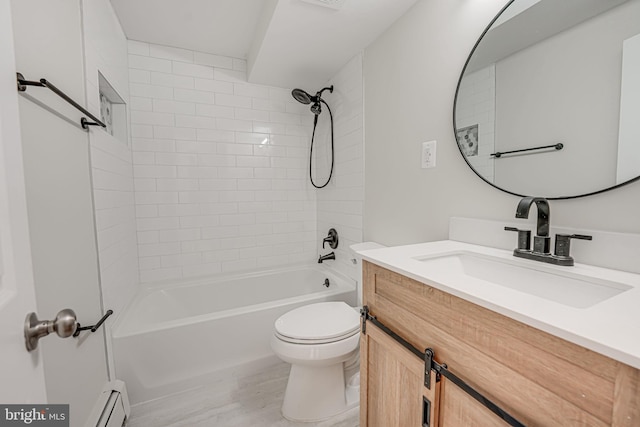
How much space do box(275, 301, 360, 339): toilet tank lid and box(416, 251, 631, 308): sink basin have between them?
62 centimetres

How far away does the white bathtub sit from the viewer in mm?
1454

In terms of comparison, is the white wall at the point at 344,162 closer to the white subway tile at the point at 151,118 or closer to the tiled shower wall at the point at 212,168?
the tiled shower wall at the point at 212,168

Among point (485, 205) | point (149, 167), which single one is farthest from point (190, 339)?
point (485, 205)

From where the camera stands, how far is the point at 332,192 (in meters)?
2.39

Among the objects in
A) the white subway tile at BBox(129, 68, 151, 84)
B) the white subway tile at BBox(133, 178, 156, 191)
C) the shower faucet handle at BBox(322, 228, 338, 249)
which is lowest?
the shower faucet handle at BBox(322, 228, 338, 249)

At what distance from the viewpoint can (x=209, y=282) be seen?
2215 mm

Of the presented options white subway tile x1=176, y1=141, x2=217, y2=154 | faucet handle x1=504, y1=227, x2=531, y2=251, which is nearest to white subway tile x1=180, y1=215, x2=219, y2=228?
white subway tile x1=176, y1=141, x2=217, y2=154

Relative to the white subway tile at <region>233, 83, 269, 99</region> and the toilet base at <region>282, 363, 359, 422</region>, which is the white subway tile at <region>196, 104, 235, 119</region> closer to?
the white subway tile at <region>233, 83, 269, 99</region>

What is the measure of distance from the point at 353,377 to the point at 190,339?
39.6 inches

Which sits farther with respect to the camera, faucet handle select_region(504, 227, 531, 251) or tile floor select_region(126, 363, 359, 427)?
tile floor select_region(126, 363, 359, 427)

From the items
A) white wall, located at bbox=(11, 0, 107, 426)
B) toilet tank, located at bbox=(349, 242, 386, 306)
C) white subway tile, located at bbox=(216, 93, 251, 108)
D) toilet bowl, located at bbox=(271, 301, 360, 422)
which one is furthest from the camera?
white subway tile, located at bbox=(216, 93, 251, 108)

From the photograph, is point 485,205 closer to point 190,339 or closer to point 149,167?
point 190,339

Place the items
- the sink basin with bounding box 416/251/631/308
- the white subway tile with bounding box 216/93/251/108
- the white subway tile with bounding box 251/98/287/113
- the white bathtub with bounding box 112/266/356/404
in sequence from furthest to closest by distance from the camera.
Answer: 1. the white subway tile with bounding box 251/98/287/113
2. the white subway tile with bounding box 216/93/251/108
3. the white bathtub with bounding box 112/266/356/404
4. the sink basin with bounding box 416/251/631/308

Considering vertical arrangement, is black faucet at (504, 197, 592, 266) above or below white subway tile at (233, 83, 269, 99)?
below
